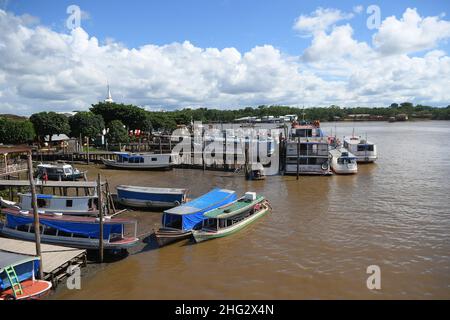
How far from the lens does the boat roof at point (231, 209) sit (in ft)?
75.3

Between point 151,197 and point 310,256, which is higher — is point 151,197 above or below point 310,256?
above

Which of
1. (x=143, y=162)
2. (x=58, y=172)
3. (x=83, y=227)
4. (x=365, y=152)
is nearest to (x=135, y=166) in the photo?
(x=143, y=162)

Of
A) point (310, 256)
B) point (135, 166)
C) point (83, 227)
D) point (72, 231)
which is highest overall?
point (135, 166)

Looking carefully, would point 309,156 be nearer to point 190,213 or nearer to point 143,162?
point 143,162

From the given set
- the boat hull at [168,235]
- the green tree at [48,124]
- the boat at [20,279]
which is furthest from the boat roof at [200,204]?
the green tree at [48,124]

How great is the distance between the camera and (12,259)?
1583 cm

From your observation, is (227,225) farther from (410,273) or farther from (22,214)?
(22,214)

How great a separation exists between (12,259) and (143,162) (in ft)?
106

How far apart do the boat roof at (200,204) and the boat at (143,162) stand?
2099cm

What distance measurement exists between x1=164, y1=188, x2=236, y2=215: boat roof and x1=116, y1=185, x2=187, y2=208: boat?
327 centimetres

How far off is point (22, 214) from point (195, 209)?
10826mm

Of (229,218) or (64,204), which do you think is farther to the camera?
(64,204)
